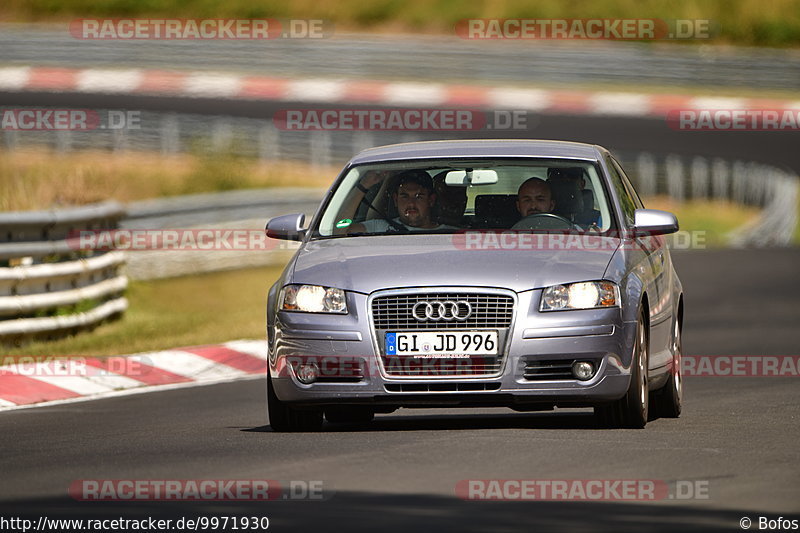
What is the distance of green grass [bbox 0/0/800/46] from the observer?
45.0 meters

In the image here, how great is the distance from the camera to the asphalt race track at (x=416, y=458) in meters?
6.96

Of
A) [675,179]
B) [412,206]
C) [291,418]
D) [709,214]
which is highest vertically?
[412,206]

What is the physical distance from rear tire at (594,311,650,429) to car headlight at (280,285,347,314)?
1529 mm

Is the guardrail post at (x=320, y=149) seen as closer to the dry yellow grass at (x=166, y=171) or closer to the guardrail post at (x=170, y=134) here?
the dry yellow grass at (x=166, y=171)

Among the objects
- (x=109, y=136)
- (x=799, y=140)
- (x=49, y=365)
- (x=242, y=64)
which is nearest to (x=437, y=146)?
(x=49, y=365)

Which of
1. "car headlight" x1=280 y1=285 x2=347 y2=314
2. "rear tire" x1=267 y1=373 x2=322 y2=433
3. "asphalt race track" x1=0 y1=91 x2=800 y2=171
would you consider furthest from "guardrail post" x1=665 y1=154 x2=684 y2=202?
"car headlight" x1=280 y1=285 x2=347 y2=314

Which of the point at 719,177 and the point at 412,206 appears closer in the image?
the point at 412,206

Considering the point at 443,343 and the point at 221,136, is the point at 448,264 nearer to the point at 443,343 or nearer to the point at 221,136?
the point at 443,343

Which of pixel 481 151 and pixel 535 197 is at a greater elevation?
pixel 481 151

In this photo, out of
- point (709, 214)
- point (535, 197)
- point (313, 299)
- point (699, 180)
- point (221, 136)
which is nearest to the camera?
Answer: point (313, 299)

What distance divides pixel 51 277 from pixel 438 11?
1296 inches

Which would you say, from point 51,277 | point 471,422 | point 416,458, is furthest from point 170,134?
point 416,458

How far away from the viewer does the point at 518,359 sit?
9250mm

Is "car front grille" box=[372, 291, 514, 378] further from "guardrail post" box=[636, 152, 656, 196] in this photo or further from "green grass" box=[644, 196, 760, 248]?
"guardrail post" box=[636, 152, 656, 196]
